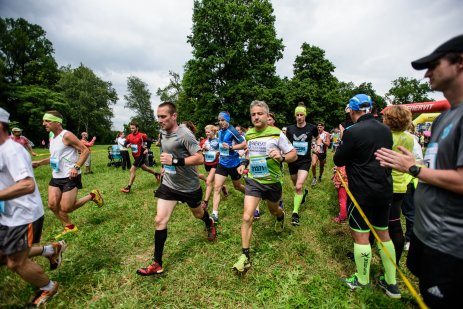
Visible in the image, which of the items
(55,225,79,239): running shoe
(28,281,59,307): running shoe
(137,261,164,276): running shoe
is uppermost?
(137,261,164,276): running shoe

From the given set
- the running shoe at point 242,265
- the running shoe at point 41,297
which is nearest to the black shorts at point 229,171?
the running shoe at point 242,265

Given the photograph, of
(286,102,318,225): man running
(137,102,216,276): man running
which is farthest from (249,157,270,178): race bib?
(286,102,318,225): man running

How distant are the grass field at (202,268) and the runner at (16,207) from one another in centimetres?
80

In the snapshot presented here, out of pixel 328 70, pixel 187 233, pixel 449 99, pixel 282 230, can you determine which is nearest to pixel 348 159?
pixel 449 99

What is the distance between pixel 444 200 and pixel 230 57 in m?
25.2

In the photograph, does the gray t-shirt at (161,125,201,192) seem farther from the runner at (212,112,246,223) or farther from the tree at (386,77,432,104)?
the tree at (386,77,432,104)

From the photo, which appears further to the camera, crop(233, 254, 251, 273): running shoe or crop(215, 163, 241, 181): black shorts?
crop(215, 163, 241, 181): black shorts

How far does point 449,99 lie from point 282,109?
26335 mm

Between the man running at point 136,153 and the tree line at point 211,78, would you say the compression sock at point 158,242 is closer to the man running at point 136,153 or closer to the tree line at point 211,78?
the man running at point 136,153

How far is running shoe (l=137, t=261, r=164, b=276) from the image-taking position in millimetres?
3467

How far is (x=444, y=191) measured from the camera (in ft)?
5.49

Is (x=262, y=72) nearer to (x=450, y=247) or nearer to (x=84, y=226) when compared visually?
(x=84, y=226)

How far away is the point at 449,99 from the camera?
1.73 meters

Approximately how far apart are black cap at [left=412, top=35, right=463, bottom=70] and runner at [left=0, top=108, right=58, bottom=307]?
3753 millimetres
